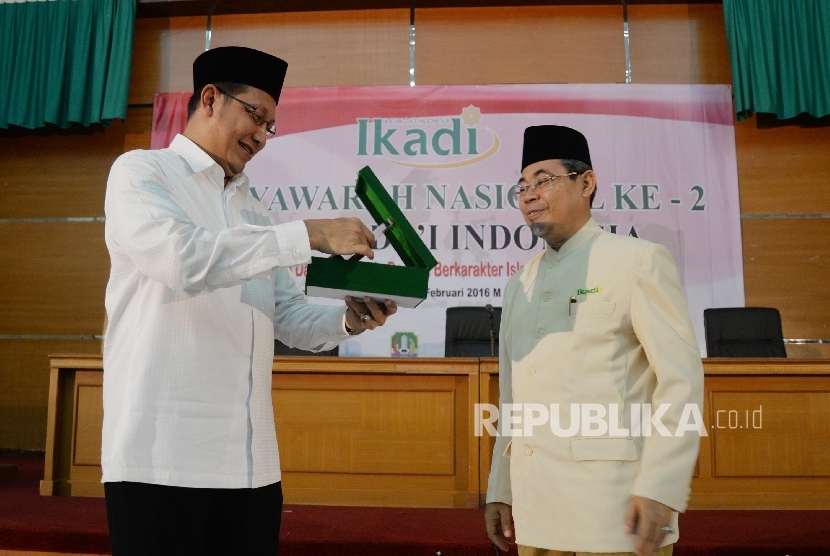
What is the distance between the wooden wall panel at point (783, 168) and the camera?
5586mm

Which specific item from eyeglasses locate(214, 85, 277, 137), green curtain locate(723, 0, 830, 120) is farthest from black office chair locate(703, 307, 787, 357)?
eyeglasses locate(214, 85, 277, 137)

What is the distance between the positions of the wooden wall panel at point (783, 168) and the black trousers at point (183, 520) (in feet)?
17.1

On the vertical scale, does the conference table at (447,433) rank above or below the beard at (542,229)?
below

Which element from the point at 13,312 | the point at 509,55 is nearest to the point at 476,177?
the point at 509,55

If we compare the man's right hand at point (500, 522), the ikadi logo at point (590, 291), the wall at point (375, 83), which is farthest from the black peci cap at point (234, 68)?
the wall at point (375, 83)

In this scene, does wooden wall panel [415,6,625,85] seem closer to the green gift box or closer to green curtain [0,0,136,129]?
green curtain [0,0,136,129]

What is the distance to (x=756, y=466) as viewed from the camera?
3.54m

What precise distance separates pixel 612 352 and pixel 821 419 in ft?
9.04

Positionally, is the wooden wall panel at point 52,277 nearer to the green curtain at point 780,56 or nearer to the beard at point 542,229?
the beard at point 542,229

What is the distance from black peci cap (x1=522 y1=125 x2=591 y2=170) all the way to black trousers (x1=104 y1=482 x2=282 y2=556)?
0.97m

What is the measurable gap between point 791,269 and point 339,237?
5196mm

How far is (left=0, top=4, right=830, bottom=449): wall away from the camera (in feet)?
18.3

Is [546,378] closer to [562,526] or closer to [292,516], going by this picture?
[562,526]

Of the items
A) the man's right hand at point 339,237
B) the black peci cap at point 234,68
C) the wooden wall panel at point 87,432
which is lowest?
the wooden wall panel at point 87,432
